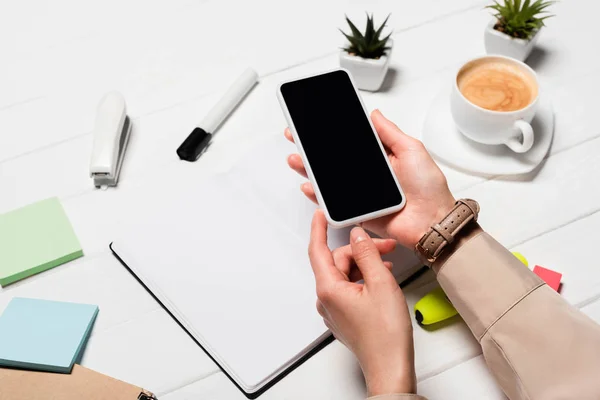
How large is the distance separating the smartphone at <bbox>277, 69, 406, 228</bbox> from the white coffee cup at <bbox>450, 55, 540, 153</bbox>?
148 millimetres

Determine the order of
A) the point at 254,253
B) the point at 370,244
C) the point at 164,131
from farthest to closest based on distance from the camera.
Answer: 1. the point at 164,131
2. the point at 254,253
3. the point at 370,244

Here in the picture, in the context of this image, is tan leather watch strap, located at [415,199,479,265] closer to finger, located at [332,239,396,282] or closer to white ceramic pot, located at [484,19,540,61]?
finger, located at [332,239,396,282]

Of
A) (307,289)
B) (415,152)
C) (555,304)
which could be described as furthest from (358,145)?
(555,304)

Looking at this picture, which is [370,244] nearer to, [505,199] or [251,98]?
[505,199]

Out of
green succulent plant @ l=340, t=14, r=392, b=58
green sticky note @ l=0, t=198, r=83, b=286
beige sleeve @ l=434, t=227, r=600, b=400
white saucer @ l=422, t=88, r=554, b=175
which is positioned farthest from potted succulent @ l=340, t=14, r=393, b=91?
green sticky note @ l=0, t=198, r=83, b=286

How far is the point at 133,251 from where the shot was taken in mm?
777

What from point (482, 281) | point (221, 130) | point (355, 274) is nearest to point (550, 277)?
point (482, 281)

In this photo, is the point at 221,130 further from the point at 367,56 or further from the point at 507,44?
the point at 507,44

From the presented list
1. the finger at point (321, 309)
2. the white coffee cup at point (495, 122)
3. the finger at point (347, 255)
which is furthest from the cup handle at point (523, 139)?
the finger at point (321, 309)

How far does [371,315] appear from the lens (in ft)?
2.05

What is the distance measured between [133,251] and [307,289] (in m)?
0.23

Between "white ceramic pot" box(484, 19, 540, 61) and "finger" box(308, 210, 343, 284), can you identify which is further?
"white ceramic pot" box(484, 19, 540, 61)

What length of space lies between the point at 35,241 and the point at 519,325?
0.61 m

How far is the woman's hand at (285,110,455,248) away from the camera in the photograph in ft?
2.48
